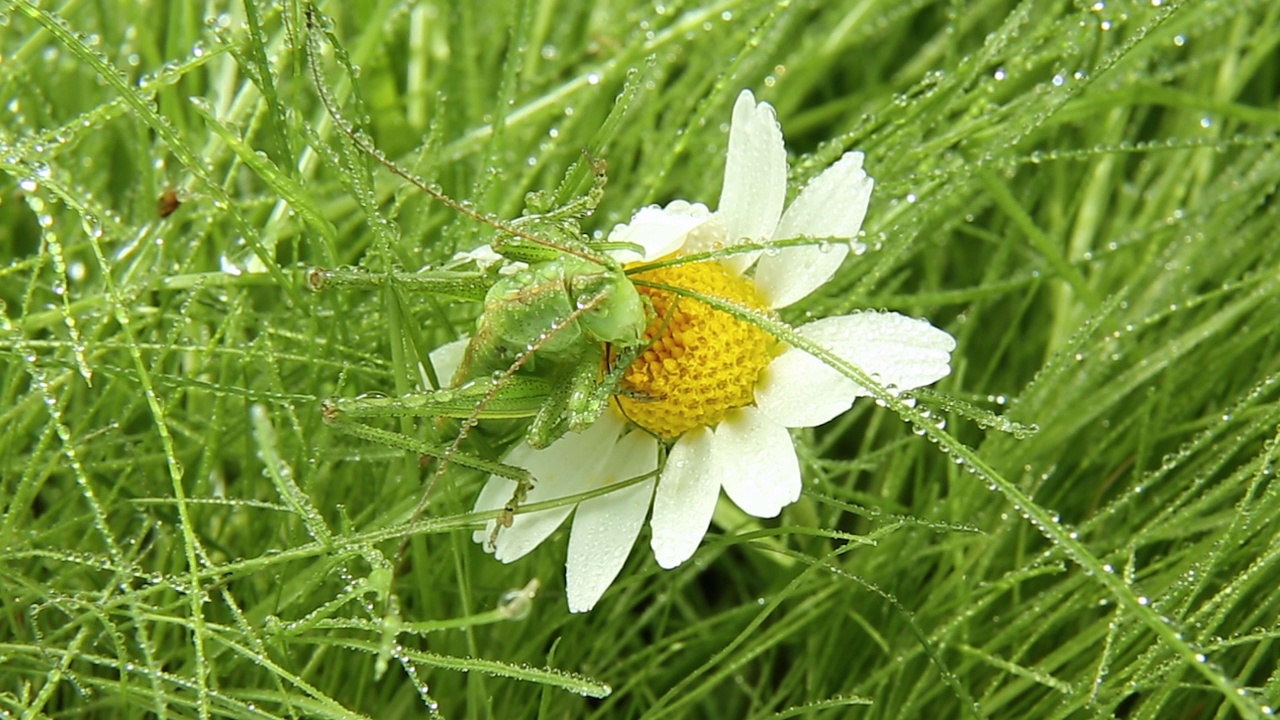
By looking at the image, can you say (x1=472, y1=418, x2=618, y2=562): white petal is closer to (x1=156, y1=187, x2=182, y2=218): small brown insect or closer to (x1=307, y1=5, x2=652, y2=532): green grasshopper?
(x1=307, y1=5, x2=652, y2=532): green grasshopper

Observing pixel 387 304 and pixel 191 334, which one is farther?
pixel 191 334

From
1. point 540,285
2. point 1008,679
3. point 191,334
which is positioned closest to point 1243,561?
point 1008,679

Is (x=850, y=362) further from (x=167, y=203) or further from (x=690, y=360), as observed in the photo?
(x=167, y=203)

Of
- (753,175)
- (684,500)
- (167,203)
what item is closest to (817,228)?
(753,175)

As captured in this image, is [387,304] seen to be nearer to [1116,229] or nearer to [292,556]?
[292,556]

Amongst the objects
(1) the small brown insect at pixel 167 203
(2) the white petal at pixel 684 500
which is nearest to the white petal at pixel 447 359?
(2) the white petal at pixel 684 500

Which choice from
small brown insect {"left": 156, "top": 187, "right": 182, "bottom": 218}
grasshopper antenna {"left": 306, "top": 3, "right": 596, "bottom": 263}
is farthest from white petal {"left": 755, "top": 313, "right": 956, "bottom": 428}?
Result: small brown insect {"left": 156, "top": 187, "right": 182, "bottom": 218}

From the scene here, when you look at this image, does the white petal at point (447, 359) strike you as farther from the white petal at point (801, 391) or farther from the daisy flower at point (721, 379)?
the white petal at point (801, 391)
